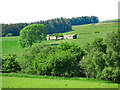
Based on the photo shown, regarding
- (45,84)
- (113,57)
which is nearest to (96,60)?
(113,57)

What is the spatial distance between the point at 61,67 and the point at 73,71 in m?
3.89

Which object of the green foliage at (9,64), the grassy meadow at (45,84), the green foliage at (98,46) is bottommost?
the green foliage at (9,64)

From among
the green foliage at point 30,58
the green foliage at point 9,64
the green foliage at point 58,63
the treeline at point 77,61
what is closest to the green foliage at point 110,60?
the treeline at point 77,61

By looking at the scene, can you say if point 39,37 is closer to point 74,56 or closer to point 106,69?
point 74,56

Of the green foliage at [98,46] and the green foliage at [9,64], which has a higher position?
the green foliage at [98,46]

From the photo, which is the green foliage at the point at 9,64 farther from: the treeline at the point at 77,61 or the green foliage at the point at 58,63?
the green foliage at the point at 58,63

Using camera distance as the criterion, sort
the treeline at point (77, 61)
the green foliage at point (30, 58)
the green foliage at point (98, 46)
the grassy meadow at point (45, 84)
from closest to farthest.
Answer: the grassy meadow at point (45, 84) < the treeline at point (77, 61) < the green foliage at point (98, 46) < the green foliage at point (30, 58)

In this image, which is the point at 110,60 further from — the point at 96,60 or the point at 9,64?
the point at 9,64

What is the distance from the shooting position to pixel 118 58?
4494cm

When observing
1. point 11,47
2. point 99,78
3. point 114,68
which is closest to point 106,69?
point 114,68

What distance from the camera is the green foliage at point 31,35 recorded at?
122762mm

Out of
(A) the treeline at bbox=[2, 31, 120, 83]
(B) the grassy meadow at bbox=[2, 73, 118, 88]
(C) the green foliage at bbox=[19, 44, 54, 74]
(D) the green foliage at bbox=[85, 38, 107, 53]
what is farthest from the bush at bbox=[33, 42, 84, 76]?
(B) the grassy meadow at bbox=[2, 73, 118, 88]

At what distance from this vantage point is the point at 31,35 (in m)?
125

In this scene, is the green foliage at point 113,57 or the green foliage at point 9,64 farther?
the green foliage at point 9,64
